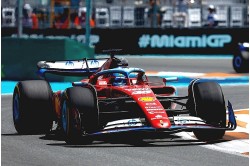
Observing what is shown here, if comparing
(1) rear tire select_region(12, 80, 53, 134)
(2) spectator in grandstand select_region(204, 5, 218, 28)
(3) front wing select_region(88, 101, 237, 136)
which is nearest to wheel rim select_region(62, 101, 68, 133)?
(3) front wing select_region(88, 101, 237, 136)

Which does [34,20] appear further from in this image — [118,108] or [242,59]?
[118,108]

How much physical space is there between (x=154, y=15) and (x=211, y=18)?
200cm

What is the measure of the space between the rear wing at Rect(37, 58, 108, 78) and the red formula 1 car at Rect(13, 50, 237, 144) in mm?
870

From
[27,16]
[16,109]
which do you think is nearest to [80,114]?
[16,109]

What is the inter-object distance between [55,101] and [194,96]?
190cm

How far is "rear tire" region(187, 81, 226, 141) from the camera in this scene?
11375mm

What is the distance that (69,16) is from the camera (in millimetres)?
33469

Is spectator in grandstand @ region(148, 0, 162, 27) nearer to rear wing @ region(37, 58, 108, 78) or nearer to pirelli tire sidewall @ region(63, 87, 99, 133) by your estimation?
rear wing @ region(37, 58, 108, 78)

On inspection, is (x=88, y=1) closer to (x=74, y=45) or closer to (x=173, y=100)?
(x=74, y=45)

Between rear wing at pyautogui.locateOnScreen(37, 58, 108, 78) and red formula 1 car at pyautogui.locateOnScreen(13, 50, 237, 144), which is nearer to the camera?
red formula 1 car at pyautogui.locateOnScreen(13, 50, 237, 144)

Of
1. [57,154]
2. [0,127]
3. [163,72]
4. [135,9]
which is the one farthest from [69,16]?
[57,154]

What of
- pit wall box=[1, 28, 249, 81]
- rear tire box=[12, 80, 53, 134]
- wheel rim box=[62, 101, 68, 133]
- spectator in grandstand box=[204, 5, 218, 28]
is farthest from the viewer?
pit wall box=[1, 28, 249, 81]

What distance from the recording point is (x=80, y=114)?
35.8ft

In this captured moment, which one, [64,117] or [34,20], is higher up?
[34,20]
